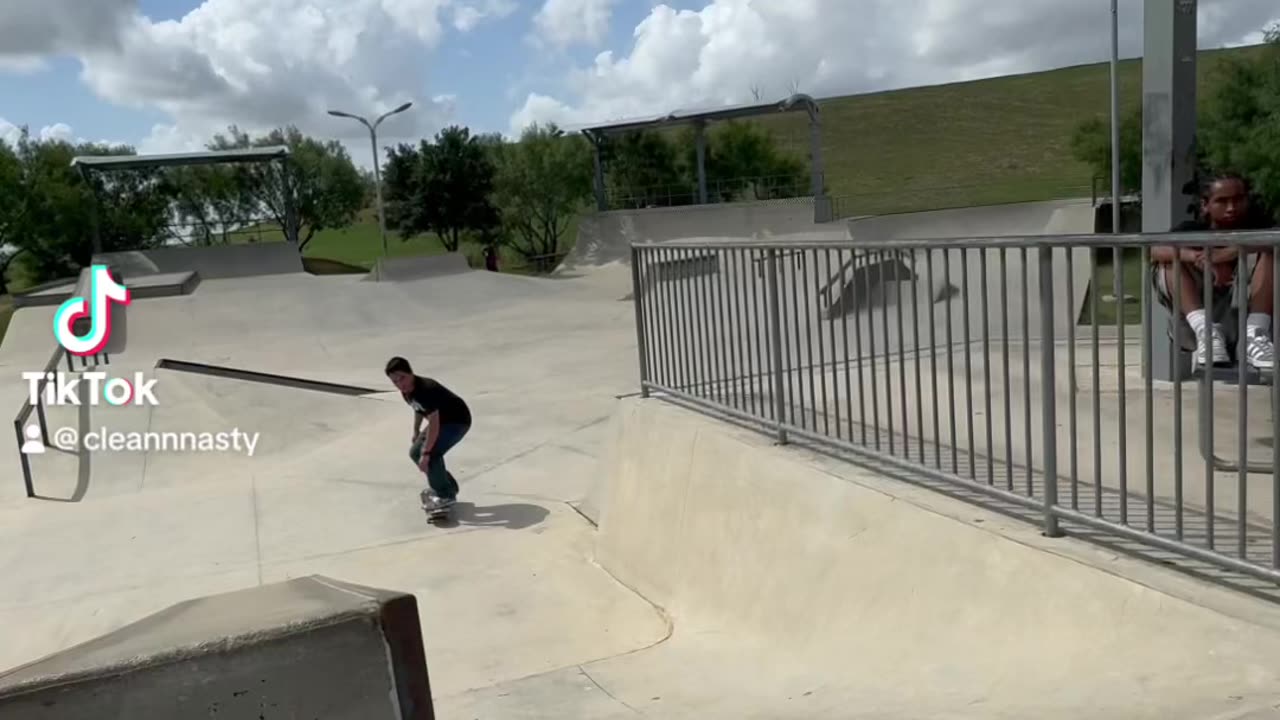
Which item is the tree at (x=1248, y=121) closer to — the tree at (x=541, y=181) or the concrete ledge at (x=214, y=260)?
the tree at (x=541, y=181)

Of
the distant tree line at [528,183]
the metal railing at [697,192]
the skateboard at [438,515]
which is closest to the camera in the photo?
the skateboard at [438,515]

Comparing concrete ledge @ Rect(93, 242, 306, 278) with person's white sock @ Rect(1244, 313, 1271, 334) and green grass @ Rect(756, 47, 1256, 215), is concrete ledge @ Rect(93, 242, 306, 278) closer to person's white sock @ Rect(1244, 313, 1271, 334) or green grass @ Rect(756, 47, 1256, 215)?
green grass @ Rect(756, 47, 1256, 215)

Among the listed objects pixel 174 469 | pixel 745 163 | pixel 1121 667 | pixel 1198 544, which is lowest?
pixel 174 469

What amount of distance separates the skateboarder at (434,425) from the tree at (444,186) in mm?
42450

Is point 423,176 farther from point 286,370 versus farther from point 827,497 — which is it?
point 827,497

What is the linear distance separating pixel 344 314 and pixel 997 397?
2104 cm

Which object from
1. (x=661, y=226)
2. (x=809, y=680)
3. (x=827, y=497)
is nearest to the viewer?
(x=809, y=680)

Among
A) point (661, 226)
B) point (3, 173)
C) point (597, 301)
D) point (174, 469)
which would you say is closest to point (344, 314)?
point (597, 301)

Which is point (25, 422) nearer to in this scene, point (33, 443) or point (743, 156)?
point (33, 443)

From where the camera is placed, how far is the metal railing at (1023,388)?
2943 millimetres

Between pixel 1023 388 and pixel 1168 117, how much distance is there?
2.59 meters

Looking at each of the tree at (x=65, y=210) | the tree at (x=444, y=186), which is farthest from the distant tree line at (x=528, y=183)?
the tree at (x=65, y=210)

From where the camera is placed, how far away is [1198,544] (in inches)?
119

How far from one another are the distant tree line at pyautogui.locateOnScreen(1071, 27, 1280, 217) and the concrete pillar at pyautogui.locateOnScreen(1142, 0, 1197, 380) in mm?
18350
